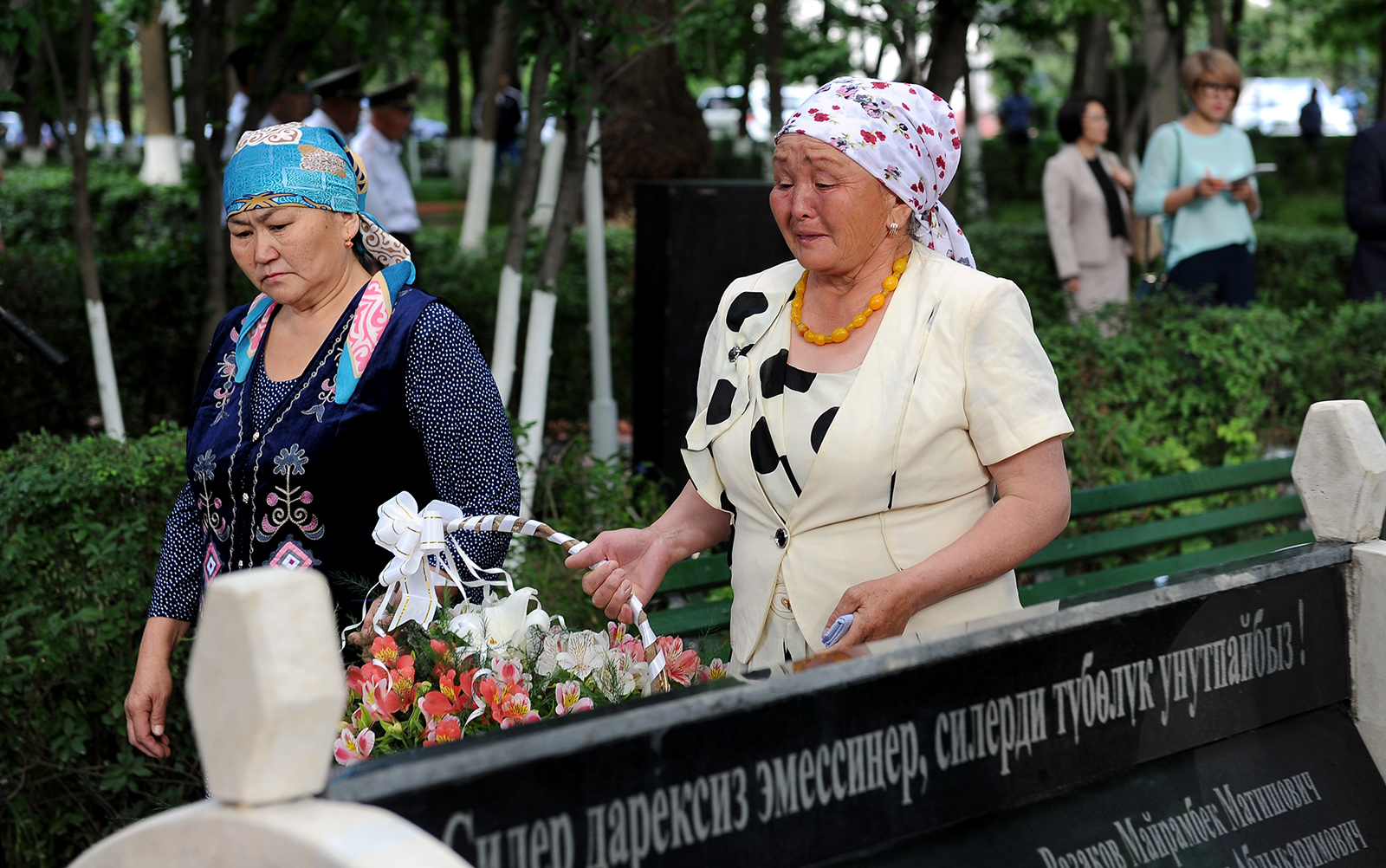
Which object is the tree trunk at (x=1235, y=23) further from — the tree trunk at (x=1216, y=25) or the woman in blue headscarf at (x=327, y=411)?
the woman in blue headscarf at (x=327, y=411)

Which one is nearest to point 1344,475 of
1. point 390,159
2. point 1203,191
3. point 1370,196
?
point 1203,191

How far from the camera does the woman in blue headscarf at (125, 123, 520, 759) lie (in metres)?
2.57

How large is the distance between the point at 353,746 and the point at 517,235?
11.0 ft

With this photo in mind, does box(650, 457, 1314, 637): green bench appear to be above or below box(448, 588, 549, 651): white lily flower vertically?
below

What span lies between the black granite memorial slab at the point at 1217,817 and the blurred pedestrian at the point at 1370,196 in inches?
186

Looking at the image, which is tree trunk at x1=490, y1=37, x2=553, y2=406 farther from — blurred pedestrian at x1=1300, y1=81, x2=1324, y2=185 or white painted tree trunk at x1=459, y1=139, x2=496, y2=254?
blurred pedestrian at x1=1300, y1=81, x2=1324, y2=185

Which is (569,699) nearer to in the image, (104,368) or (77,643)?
(77,643)

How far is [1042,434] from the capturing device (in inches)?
92.0

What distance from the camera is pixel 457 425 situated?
2590mm

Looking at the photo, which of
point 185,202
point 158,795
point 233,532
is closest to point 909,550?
point 233,532

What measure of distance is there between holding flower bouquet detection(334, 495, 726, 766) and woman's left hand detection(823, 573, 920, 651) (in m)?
0.27

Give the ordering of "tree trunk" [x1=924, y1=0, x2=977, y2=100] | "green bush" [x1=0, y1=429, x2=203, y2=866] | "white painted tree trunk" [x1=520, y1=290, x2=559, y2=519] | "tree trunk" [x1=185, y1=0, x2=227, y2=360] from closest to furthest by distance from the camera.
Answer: "green bush" [x1=0, y1=429, x2=203, y2=866] → "white painted tree trunk" [x1=520, y1=290, x2=559, y2=519] → "tree trunk" [x1=185, y1=0, x2=227, y2=360] → "tree trunk" [x1=924, y1=0, x2=977, y2=100]

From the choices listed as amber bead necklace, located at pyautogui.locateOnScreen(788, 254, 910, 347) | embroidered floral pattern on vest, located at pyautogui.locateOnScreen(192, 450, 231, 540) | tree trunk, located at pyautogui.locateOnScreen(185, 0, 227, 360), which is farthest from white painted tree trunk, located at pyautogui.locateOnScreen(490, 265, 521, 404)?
amber bead necklace, located at pyautogui.locateOnScreen(788, 254, 910, 347)

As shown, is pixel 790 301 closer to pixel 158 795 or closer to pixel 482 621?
pixel 482 621
